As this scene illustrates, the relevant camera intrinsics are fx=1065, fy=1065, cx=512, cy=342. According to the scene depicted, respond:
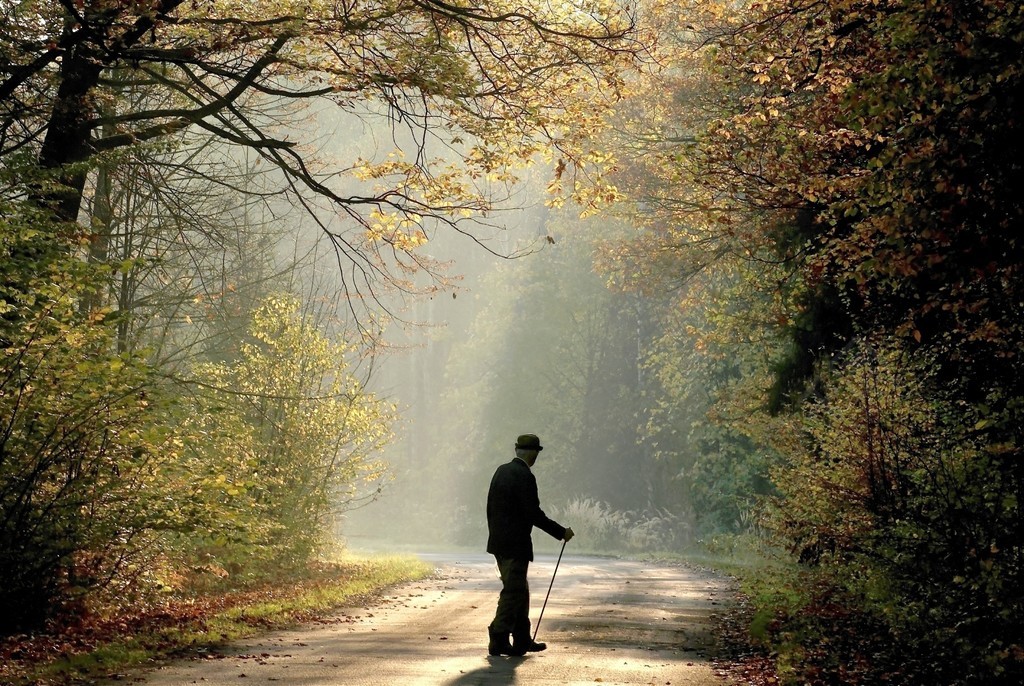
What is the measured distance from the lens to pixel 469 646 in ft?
36.8

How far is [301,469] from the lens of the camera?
67.3 feet

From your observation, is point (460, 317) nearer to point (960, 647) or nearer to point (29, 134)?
point (29, 134)

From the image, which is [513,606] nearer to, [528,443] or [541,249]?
[528,443]

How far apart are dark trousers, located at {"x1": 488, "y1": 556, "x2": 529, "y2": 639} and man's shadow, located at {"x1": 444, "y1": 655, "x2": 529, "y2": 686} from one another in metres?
0.32

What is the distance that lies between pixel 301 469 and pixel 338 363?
7.20 ft

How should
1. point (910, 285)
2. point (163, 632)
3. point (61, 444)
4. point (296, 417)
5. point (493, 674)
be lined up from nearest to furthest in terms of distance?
point (493, 674)
point (61, 444)
point (910, 285)
point (163, 632)
point (296, 417)

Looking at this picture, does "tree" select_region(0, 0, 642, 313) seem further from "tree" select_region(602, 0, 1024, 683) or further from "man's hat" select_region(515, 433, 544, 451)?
"man's hat" select_region(515, 433, 544, 451)

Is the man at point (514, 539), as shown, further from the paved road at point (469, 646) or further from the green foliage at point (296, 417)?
the green foliage at point (296, 417)

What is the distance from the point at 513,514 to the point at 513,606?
3.03ft

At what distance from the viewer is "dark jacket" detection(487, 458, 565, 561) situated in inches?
424

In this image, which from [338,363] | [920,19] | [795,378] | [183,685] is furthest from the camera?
[338,363]

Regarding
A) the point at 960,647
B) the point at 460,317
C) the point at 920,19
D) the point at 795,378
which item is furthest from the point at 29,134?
the point at 460,317

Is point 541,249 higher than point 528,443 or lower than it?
higher

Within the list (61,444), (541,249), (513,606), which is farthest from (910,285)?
(61,444)
